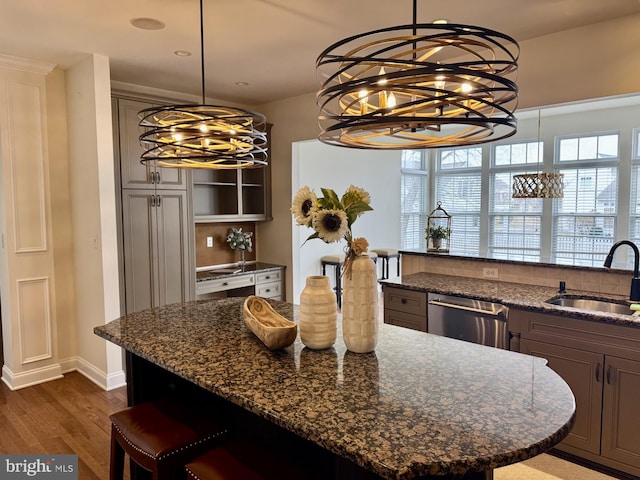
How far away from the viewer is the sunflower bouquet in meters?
1.63

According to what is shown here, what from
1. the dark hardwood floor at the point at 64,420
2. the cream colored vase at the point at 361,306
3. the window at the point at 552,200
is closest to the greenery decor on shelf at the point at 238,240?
the dark hardwood floor at the point at 64,420

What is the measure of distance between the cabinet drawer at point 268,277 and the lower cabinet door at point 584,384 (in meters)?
3.19

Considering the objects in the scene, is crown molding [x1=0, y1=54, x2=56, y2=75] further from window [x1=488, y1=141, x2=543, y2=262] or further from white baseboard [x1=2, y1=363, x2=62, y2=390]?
window [x1=488, y1=141, x2=543, y2=262]

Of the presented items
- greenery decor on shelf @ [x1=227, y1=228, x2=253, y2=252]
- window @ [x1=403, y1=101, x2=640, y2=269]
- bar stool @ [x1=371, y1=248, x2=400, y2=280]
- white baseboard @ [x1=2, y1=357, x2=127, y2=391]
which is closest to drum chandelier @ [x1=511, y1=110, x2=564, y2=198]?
window @ [x1=403, y1=101, x2=640, y2=269]

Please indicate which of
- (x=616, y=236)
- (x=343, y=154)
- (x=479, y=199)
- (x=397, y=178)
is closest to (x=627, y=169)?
(x=616, y=236)

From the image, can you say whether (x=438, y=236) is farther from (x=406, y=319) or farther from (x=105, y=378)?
(x=105, y=378)

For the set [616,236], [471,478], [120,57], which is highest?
[120,57]

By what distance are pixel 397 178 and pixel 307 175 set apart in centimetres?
280

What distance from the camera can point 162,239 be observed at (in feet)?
14.4

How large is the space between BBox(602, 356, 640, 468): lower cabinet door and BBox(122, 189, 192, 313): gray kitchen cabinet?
11.8 ft

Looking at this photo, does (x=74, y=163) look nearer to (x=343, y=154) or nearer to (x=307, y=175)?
(x=307, y=175)

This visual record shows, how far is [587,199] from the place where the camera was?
763 centimetres

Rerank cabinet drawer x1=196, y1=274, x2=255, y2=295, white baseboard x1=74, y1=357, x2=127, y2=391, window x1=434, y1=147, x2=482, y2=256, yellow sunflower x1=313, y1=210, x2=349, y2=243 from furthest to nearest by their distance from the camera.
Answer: window x1=434, y1=147, x2=482, y2=256 → cabinet drawer x1=196, y1=274, x2=255, y2=295 → white baseboard x1=74, y1=357, x2=127, y2=391 → yellow sunflower x1=313, y1=210, x2=349, y2=243

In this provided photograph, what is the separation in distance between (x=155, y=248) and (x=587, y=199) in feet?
22.7
